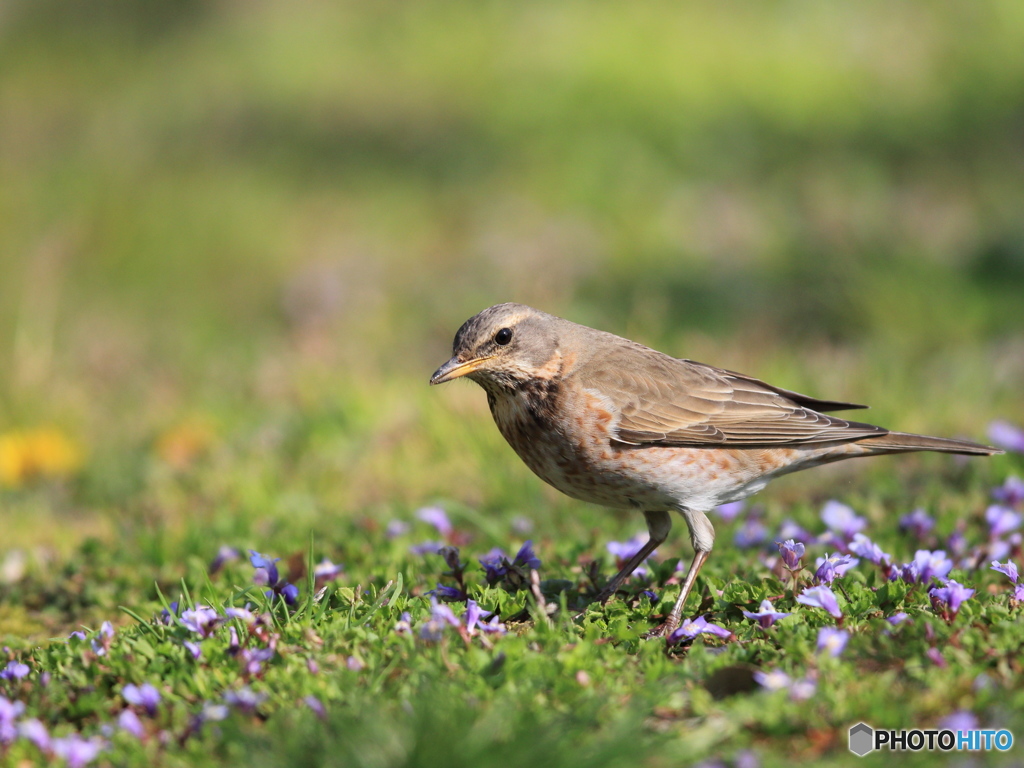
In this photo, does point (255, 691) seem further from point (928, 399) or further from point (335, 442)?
point (928, 399)

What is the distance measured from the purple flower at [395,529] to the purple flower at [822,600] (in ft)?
7.92

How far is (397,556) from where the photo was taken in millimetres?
5613

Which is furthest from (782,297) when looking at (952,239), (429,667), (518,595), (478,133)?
(429,667)

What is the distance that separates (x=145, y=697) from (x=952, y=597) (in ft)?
8.77

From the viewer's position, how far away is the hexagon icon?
319 cm

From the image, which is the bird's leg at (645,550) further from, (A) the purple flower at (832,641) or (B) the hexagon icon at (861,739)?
(B) the hexagon icon at (861,739)

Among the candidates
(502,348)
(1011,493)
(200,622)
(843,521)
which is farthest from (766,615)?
(1011,493)

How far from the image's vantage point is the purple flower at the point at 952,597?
391 centimetres

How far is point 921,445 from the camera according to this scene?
17.2 ft

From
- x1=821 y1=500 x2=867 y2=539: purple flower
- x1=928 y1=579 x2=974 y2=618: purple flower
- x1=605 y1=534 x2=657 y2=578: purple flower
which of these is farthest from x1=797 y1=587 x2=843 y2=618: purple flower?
x1=821 y1=500 x2=867 y2=539: purple flower

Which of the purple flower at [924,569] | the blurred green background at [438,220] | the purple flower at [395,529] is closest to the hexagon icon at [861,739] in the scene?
the purple flower at [924,569]

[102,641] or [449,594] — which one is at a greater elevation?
[102,641]

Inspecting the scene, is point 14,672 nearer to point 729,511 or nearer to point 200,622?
point 200,622

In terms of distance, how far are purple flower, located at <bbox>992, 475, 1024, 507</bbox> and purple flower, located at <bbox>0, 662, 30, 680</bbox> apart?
449cm
